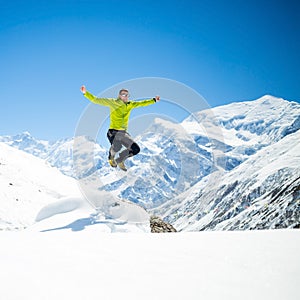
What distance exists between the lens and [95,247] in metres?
6.07

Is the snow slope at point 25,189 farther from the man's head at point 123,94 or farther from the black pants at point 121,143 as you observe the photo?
the man's head at point 123,94

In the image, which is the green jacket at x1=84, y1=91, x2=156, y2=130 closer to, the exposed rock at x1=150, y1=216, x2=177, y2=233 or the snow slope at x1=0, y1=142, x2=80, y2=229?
the exposed rock at x1=150, y1=216, x2=177, y2=233

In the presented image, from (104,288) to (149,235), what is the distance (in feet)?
12.2

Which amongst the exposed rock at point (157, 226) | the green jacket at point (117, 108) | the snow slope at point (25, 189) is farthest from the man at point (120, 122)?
the snow slope at point (25, 189)

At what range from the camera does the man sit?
462 inches

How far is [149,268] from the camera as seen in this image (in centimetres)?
476

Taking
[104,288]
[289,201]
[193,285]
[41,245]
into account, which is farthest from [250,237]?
[289,201]

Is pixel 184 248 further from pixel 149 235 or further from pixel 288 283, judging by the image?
pixel 288 283

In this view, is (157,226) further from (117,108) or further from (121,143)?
(117,108)

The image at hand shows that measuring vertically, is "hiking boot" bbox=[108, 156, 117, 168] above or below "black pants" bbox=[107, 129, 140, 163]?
below

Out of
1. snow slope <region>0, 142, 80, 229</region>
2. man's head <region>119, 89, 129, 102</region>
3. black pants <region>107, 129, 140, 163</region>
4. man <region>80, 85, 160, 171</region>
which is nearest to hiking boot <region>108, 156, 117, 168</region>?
man <region>80, 85, 160, 171</region>

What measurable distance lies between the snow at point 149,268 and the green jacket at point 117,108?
231 inches

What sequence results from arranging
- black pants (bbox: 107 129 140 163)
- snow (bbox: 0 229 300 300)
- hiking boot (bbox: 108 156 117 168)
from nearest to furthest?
snow (bbox: 0 229 300 300)
black pants (bbox: 107 129 140 163)
hiking boot (bbox: 108 156 117 168)

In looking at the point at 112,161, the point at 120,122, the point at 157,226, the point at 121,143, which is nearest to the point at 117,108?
the point at 120,122
